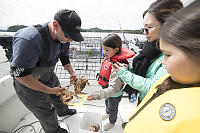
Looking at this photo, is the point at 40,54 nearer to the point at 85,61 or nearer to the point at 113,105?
the point at 113,105

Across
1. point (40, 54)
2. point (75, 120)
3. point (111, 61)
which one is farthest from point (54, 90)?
point (75, 120)

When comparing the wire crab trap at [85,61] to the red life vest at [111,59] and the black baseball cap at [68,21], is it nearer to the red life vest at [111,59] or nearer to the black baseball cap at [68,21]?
the red life vest at [111,59]

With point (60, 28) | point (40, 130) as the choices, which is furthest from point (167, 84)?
point (40, 130)

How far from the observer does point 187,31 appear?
0.35 metres

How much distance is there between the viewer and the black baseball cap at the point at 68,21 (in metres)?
0.79

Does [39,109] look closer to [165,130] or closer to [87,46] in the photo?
[165,130]

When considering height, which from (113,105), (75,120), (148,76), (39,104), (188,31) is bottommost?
(75,120)

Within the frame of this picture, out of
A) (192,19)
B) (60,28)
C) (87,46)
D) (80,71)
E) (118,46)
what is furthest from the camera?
(87,46)

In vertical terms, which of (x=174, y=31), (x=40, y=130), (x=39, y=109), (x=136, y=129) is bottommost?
(x=40, y=130)

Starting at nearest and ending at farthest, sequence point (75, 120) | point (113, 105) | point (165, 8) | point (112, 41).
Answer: point (165, 8), point (112, 41), point (113, 105), point (75, 120)

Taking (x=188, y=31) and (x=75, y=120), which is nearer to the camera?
(x=188, y=31)

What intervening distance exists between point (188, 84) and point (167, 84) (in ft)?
0.29

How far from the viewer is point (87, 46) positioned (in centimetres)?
216

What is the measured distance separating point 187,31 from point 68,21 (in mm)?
739
